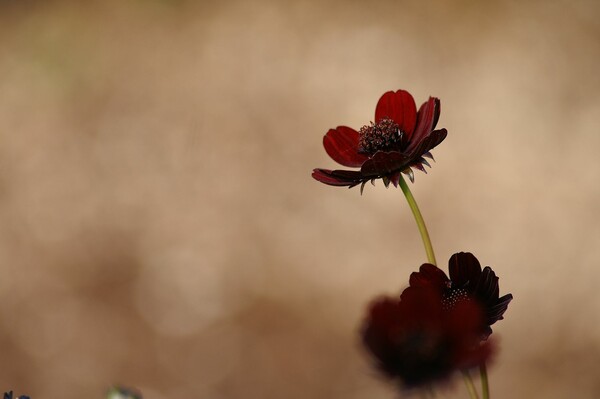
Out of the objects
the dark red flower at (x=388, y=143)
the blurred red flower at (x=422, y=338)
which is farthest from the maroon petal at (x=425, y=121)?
the blurred red flower at (x=422, y=338)

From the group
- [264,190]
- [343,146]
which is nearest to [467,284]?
[343,146]

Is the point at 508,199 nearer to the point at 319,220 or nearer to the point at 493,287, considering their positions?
the point at 319,220

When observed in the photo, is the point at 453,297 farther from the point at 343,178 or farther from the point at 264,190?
the point at 264,190

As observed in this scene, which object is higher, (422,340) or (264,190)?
(264,190)

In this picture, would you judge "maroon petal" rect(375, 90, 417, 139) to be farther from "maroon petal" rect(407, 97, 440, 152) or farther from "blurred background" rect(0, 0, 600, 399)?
"blurred background" rect(0, 0, 600, 399)

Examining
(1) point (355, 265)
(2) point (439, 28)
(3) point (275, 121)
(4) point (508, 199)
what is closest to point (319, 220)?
(1) point (355, 265)
